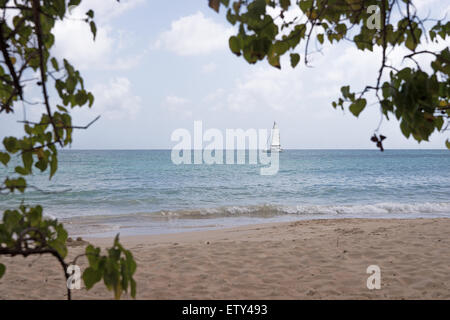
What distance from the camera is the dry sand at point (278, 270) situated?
13.1ft

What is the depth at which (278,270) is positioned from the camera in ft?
15.6

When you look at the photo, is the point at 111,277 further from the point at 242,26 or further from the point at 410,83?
the point at 410,83

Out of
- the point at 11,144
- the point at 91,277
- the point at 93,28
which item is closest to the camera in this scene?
the point at 91,277

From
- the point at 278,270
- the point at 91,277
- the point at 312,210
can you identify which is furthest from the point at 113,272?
the point at 312,210

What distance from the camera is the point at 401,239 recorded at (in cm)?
639

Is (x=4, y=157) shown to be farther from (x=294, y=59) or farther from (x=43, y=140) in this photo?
(x=294, y=59)

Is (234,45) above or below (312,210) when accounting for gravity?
above

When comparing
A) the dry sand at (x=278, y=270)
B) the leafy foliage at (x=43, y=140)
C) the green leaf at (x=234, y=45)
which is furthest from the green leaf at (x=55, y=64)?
the dry sand at (x=278, y=270)

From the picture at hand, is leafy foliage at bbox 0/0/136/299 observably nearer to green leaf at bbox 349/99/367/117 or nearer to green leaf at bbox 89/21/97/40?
green leaf at bbox 89/21/97/40

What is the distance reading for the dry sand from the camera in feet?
13.1
